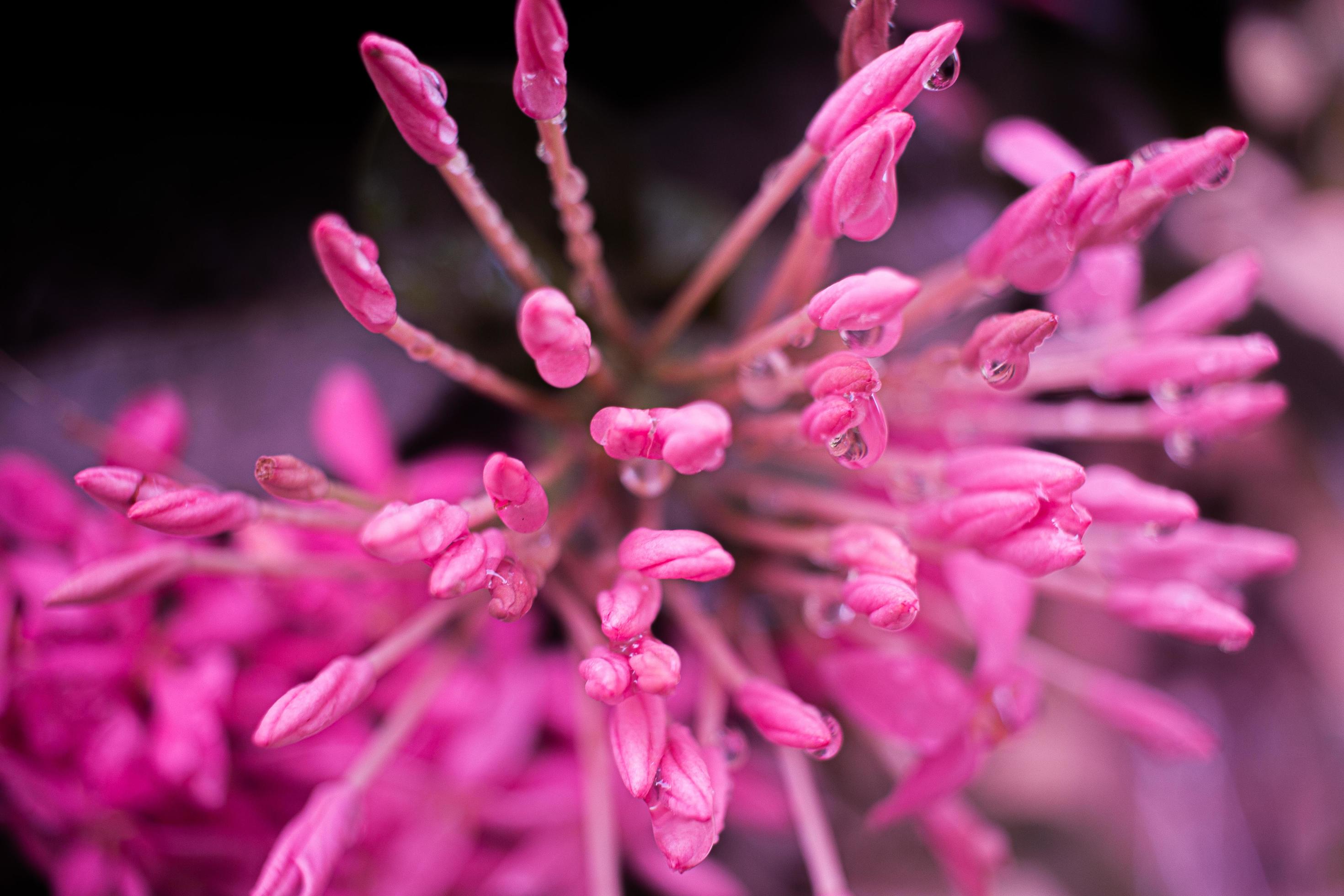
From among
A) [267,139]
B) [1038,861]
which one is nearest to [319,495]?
[267,139]

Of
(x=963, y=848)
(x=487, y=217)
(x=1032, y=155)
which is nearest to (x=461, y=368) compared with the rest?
(x=487, y=217)

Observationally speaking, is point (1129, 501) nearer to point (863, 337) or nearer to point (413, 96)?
point (863, 337)

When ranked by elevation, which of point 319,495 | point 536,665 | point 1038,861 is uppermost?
point 319,495

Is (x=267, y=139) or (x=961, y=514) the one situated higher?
(x=267, y=139)

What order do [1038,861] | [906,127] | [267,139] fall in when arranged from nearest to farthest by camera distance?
[906,127]
[267,139]
[1038,861]

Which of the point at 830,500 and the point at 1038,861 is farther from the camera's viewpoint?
the point at 1038,861

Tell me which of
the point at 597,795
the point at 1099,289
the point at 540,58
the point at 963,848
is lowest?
the point at 963,848

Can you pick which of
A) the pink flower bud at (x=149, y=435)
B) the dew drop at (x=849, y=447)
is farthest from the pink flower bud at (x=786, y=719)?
the pink flower bud at (x=149, y=435)

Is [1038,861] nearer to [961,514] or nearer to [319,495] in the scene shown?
[961,514]
